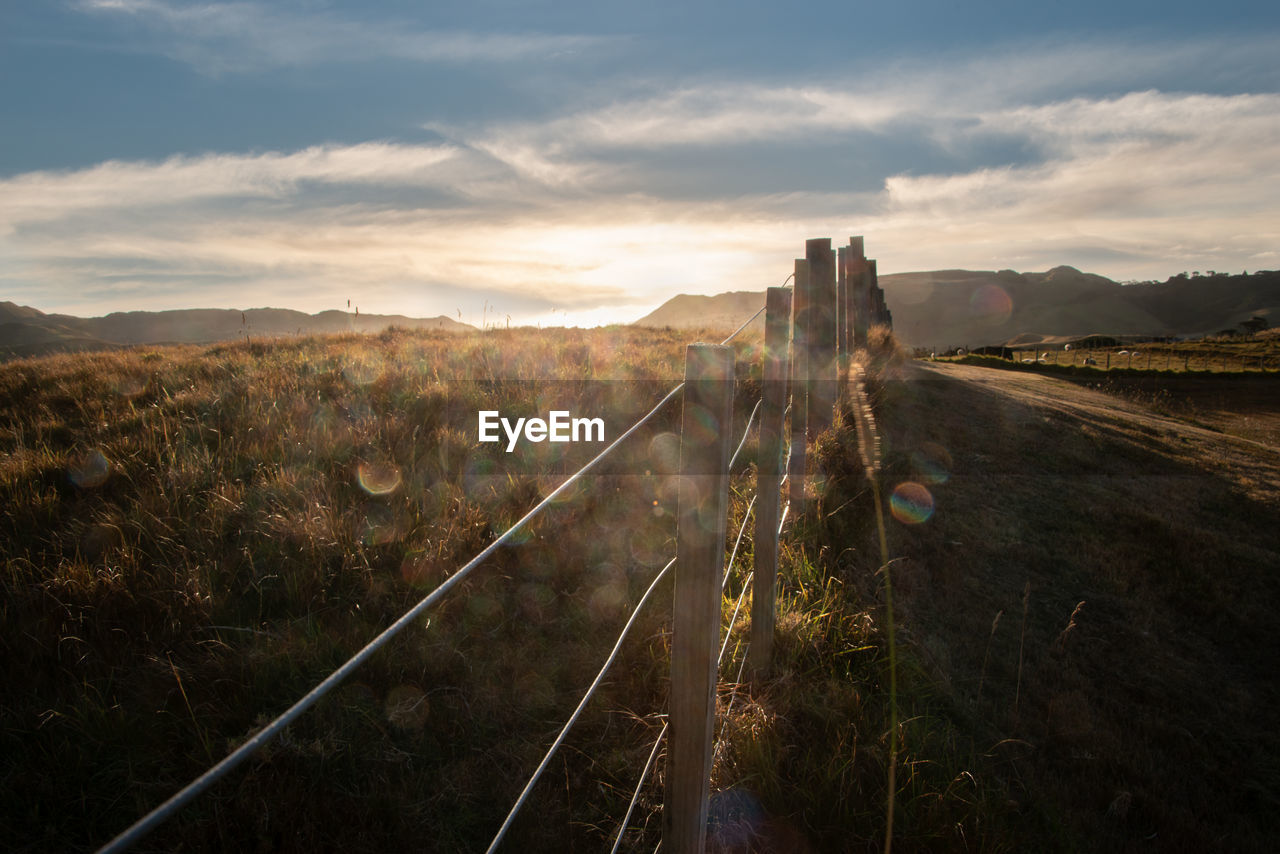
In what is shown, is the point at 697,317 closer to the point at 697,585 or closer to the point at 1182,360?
the point at 697,585

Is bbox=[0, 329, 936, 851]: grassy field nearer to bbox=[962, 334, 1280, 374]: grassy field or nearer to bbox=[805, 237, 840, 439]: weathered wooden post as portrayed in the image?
bbox=[805, 237, 840, 439]: weathered wooden post

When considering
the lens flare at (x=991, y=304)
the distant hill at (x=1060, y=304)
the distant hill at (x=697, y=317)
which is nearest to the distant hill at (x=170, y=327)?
the distant hill at (x=697, y=317)

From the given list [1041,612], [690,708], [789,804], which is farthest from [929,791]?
[1041,612]

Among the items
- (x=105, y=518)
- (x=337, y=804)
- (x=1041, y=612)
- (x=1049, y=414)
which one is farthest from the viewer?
(x=1049, y=414)

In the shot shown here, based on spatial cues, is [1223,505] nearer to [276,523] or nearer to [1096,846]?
[1096,846]

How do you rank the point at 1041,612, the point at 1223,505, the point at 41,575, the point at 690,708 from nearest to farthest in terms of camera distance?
the point at 690,708 < the point at 41,575 < the point at 1041,612 < the point at 1223,505

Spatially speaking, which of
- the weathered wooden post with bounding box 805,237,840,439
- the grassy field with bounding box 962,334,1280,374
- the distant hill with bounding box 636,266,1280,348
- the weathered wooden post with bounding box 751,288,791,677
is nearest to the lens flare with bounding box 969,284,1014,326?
the distant hill with bounding box 636,266,1280,348

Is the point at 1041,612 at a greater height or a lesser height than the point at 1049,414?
lesser
